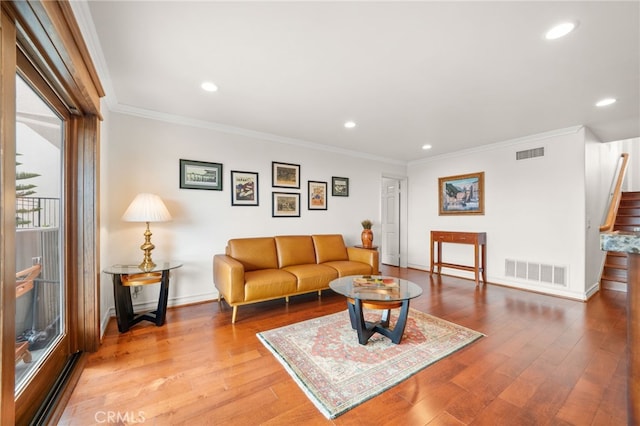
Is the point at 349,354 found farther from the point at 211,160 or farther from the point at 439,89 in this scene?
the point at 211,160

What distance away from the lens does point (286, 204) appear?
13.2ft

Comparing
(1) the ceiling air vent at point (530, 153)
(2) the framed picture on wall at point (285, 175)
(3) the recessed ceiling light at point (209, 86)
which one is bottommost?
(2) the framed picture on wall at point (285, 175)

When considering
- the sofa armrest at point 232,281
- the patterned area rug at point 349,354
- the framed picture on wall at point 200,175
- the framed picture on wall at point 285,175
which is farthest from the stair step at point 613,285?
the framed picture on wall at point 200,175

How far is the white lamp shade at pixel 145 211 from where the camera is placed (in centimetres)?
252

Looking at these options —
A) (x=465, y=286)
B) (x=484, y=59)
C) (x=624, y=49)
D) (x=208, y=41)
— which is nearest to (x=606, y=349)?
(x=465, y=286)

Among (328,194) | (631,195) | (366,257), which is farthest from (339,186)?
(631,195)

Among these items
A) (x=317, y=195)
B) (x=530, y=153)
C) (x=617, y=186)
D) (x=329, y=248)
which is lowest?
(x=329, y=248)

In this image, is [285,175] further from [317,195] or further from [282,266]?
[282,266]

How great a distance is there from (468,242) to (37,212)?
5.07m

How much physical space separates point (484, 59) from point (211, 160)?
122 inches

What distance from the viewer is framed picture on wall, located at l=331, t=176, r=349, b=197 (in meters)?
4.59

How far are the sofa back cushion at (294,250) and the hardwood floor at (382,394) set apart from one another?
2.99 ft

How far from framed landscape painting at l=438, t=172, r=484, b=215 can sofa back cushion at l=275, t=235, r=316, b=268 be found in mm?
2840

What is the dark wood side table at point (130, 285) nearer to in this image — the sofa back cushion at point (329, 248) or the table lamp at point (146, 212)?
the table lamp at point (146, 212)
